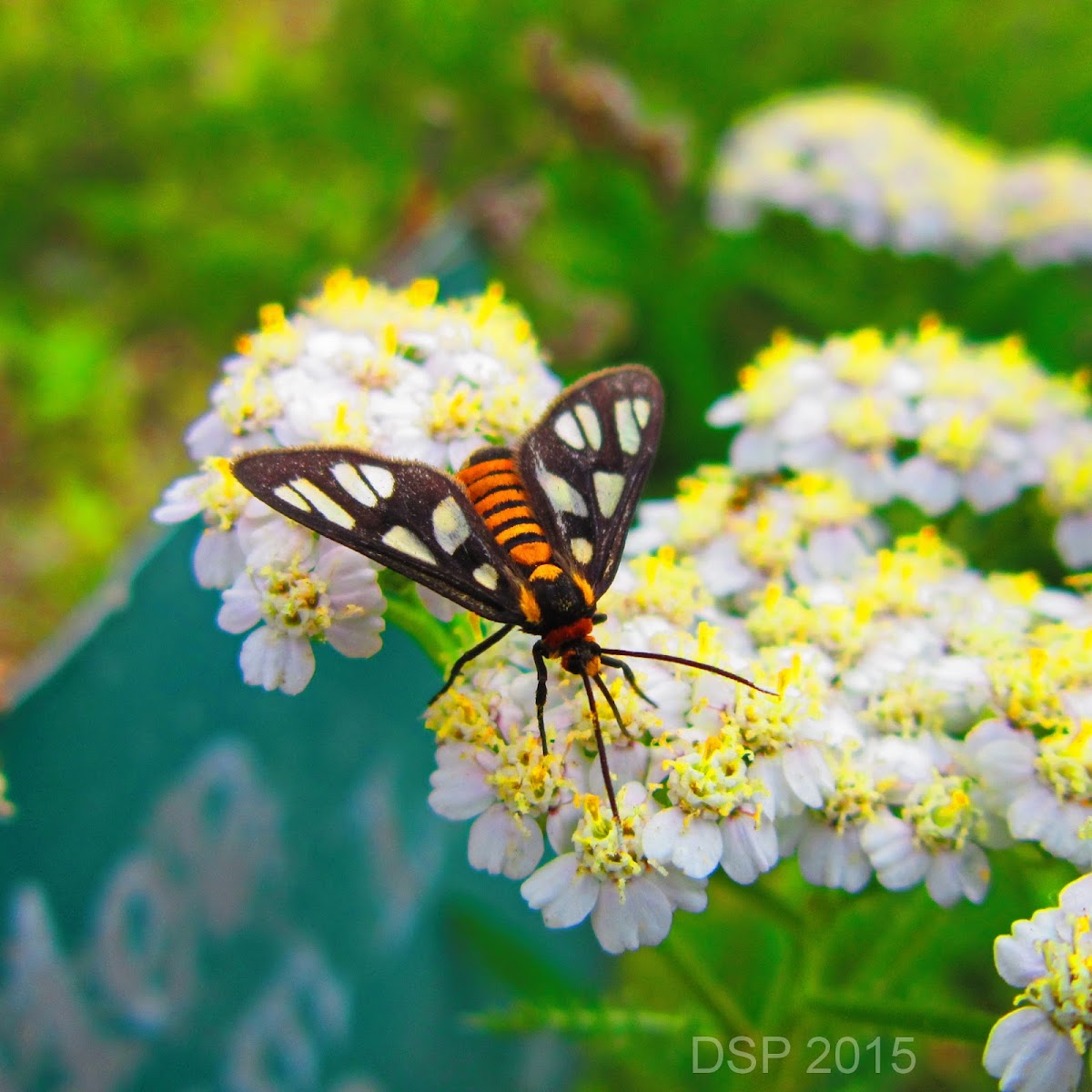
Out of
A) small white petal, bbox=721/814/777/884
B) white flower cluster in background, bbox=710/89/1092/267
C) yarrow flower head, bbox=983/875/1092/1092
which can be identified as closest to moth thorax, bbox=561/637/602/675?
small white petal, bbox=721/814/777/884

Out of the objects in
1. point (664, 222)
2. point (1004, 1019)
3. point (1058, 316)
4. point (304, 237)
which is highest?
point (664, 222)

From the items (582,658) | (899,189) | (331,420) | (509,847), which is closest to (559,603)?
(582,658)

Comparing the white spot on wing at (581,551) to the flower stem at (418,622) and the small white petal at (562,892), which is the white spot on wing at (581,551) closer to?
the flower stem at (418,622)

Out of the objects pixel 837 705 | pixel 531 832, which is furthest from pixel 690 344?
pixel 531 832

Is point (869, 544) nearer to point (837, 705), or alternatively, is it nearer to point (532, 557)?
point (837, 705)

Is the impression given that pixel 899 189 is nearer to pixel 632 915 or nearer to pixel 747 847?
pixel 747 847

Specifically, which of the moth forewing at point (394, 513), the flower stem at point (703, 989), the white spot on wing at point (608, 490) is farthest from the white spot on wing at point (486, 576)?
the flower stem at point (703, 989)

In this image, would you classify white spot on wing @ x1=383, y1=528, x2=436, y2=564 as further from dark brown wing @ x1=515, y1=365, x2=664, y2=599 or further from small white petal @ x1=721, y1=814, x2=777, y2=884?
small white petal @ x1=721, y1=814, x2=777, y2=884
